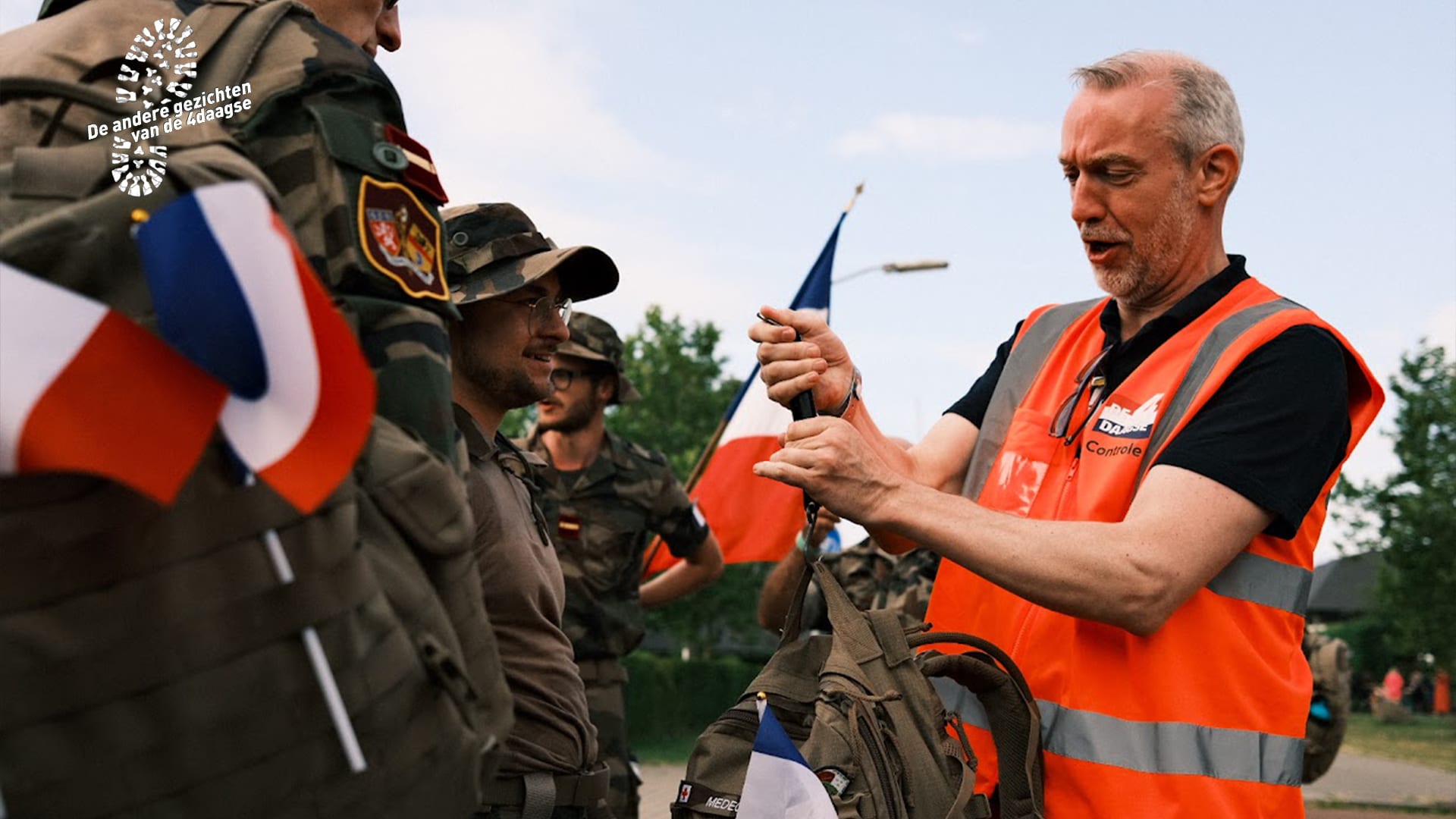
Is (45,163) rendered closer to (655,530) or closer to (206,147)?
(206,147)

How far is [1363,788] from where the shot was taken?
19.5 meters

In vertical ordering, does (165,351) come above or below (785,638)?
above

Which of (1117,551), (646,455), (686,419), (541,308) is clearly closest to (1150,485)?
(1117,551)

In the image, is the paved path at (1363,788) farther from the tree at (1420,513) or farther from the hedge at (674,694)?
the tree at (1420,513)

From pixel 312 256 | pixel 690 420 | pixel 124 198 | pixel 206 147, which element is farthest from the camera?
pixel 690 420

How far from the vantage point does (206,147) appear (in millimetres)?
1711

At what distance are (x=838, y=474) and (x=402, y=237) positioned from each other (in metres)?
1.20

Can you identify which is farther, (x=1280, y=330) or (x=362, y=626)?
(x=1280, y=330)

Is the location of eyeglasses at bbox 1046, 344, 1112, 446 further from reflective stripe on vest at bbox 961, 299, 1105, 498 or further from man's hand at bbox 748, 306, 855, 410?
man's hand at bbox 748, 306, 855, 410

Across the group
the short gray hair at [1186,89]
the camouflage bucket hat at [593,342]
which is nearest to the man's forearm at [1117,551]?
the short gray hair at [1186,89]

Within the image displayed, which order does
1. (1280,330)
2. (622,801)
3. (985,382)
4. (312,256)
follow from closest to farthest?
(312,256) < (1280,330) < (985,382) < (622,801)

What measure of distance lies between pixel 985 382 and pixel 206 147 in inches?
93.3

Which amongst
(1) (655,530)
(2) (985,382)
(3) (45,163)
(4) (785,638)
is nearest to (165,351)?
(3) (45,163)
